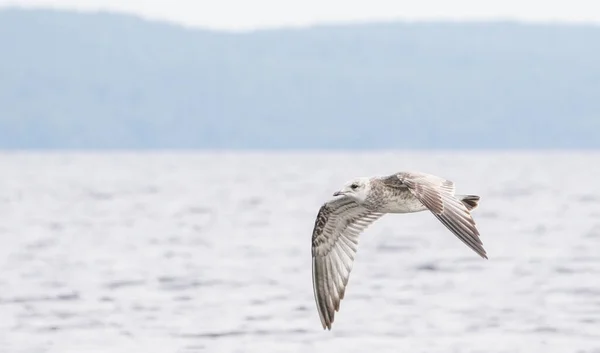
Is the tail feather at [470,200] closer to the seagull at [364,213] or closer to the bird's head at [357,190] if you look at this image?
the seagull at [364,213]

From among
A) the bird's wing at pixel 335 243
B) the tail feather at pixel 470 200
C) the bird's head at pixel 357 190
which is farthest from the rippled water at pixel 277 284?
the tail feather at pixel 470 200

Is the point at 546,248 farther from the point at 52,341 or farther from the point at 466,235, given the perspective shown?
the point at 466,235

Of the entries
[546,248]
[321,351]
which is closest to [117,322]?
[321,351]

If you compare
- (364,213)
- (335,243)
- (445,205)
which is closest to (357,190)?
(364,213)

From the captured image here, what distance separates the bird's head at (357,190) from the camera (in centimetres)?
1255

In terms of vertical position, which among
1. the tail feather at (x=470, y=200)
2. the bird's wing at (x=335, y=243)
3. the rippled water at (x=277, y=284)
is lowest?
the rippled water at (x=277, y=284)

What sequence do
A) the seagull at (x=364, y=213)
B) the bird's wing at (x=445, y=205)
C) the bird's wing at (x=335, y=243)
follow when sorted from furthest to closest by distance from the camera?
the bird's wing at (x=335, y=243) → the seagull at (x=364, y=213) → the bird's wing at (x=445, y=205)

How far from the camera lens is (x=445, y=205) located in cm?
1088

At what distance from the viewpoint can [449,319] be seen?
1841 cm

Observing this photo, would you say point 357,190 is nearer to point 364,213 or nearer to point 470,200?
point 364,213

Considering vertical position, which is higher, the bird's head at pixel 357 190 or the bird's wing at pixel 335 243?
the bird's head at pixel 357 190

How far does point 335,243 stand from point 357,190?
130 centimetres

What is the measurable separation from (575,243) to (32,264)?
13144 millimetres

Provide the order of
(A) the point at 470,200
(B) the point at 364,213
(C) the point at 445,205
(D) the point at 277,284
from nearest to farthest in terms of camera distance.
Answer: (C) the point at 445,205, (A) the point at 470,200, (B) the point at 364,213, (D) the point at 277,284
